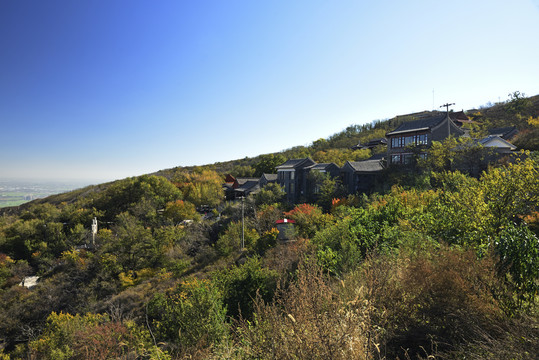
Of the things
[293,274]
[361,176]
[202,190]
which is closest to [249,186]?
[202,190]

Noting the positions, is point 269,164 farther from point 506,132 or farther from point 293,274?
point 293,274

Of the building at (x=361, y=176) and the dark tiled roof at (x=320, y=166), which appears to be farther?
the dark tiled roof at (x=320, y=166)

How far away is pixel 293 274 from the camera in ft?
44.3

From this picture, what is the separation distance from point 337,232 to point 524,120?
58.7 m

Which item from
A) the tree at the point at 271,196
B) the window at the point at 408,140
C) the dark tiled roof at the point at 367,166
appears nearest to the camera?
the window at the point at 408,140

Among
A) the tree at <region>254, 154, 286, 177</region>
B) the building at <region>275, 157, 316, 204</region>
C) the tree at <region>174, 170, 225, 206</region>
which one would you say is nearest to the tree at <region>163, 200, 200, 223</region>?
the tree at <region>174, 170, 225, 206</region>

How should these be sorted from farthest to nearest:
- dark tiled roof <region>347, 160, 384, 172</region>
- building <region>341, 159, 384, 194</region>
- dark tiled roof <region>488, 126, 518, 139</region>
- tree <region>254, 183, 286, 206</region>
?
tree <region>254, 183, 286, 206</region>
dark tiled roof <region>488, 126, 518, 139</region>
dark tiled roof <region>347, 160, 384, 172</region>
building <region>341, 159, 384, 194</region>

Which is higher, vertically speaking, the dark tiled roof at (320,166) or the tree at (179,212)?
the dark tiled roof at (320,166)

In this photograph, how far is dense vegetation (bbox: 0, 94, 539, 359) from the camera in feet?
14.3

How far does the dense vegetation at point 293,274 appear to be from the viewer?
4371 mm

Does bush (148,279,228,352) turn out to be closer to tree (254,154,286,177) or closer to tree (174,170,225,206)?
tree (174,170,225,206)

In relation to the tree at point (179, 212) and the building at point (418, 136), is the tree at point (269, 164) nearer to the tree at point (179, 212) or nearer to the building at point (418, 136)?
the tree at point (179, 212)

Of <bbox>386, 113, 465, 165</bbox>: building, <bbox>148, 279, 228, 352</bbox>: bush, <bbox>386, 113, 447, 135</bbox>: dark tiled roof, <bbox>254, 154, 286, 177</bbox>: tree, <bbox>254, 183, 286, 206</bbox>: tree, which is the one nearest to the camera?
<bbox>148, 279, 228, 352</bbox>: bush

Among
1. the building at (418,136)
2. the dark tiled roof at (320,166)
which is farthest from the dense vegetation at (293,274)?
the dark tiled roof at (320,166)
